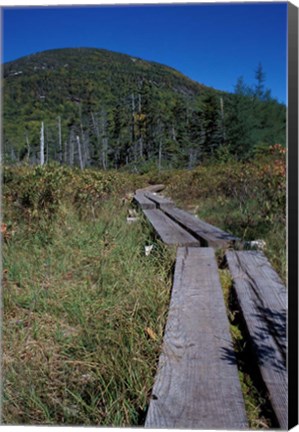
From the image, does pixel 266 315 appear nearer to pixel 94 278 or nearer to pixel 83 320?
pixel 83 320

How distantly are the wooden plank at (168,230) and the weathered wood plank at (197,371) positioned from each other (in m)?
0.55

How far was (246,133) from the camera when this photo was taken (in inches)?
67.7

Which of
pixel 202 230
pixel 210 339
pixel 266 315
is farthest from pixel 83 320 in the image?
pixel 202 230

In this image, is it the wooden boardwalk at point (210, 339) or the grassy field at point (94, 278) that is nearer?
the wooden boardwalk at point (210, 339)

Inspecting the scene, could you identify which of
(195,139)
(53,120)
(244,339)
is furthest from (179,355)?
(53,120)

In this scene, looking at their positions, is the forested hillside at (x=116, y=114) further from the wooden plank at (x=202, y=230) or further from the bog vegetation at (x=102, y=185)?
the wooden plank at (x=202, y=230)

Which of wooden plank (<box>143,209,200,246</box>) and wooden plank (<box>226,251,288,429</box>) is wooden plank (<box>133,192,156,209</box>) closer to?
wooden plank (<box>143,209,200,246</box>)

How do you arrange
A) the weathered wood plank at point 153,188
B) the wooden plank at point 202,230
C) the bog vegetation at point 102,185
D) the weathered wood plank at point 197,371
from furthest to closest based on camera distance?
the wooden plank at point 202,230 → the weathered wood plank at point 153,188 → the bog vegetation at point 102,185 → the weathered wood plank at point 197,371

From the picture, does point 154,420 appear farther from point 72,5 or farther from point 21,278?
point 72,5

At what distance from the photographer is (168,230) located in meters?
2.22

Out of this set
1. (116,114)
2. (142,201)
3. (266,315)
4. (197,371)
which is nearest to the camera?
(197,371)

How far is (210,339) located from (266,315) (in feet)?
1.03

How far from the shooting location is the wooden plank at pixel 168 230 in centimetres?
207

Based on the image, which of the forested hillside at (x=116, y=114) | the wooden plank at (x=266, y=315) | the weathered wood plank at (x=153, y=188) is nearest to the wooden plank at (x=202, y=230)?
the wooden plank at (x=266, y=315)
